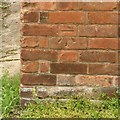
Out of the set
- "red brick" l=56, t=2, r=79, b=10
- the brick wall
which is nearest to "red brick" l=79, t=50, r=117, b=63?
the brick wall

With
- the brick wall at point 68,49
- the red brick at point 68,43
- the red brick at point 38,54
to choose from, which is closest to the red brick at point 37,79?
the brick wall at point 68,49

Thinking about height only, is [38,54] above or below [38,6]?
below

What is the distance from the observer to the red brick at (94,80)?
122 inches

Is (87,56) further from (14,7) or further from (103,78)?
(14,7)

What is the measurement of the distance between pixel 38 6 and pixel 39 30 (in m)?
0.18

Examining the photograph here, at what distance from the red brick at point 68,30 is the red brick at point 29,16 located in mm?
197

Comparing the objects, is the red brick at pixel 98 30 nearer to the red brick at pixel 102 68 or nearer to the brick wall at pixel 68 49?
the brick wall at pixel 68 49

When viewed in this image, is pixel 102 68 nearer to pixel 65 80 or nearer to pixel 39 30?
pixel 65 80

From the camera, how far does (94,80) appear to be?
310 centimetres

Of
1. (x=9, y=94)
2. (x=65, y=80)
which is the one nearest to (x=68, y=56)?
(x=65, y=80)

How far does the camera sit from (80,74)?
10.1 ft

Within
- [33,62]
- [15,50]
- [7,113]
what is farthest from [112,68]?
[15,50]

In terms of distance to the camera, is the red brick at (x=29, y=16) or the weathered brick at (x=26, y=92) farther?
the weathered brick at (x=26, y=92)

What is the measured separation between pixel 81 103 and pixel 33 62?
486mm
